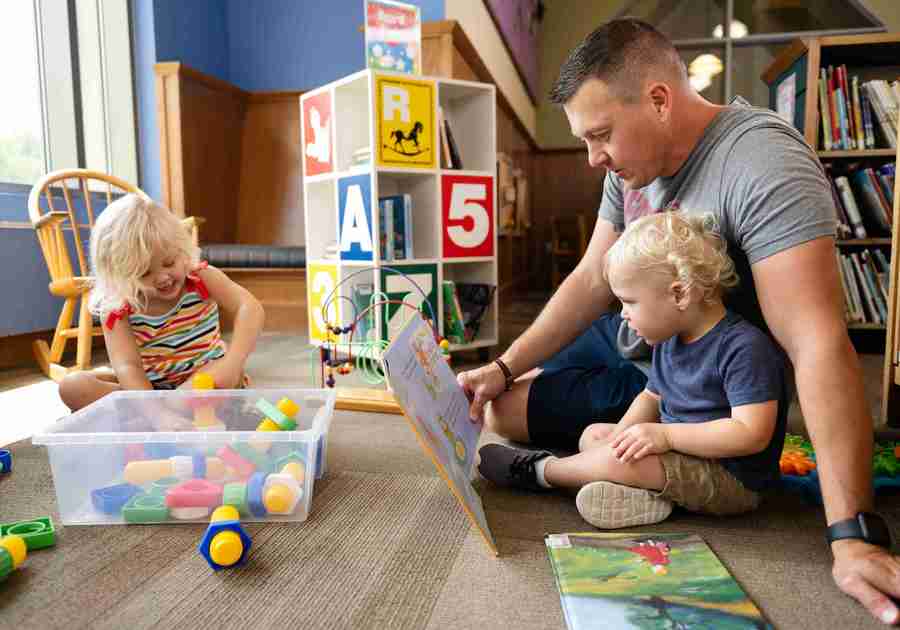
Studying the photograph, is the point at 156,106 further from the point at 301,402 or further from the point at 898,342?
the point at 898,342

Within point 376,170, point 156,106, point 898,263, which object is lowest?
point 898,263

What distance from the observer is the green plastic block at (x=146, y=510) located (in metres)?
1.00

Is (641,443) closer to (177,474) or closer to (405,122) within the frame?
(177,474)

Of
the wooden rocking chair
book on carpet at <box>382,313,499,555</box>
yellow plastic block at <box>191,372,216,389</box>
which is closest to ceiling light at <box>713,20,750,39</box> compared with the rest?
the wooden rocking chair

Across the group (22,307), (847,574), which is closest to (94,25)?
(22,307)

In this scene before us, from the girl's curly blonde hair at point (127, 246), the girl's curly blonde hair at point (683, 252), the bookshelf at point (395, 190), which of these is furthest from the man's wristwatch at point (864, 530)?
the bookshelf at point (395, 190)

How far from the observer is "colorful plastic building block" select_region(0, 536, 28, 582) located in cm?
83

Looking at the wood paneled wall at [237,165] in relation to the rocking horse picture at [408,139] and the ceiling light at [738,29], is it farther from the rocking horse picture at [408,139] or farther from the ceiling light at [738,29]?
A: the ceiling light at [738,29]

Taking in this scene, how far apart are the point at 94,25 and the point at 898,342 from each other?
3.28 meters

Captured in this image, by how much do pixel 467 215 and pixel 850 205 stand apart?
1.51 m

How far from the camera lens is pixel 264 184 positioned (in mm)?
3623

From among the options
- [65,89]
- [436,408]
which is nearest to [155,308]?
[436,408]

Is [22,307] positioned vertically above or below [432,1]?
below

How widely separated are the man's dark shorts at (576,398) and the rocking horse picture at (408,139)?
1188mm
